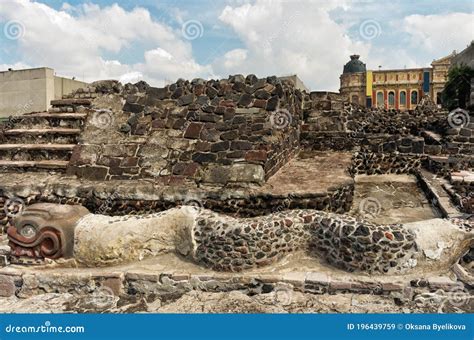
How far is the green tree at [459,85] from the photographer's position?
20422 millimetres

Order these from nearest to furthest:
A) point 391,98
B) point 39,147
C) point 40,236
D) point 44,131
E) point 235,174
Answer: point 40,236
point 235,174
point 39,147
point 44,131
point 391,98

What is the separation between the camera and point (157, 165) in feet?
19.1

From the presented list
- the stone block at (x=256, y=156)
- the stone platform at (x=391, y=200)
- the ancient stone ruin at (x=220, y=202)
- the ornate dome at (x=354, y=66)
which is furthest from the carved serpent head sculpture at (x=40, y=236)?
the ornate dome at (x=354, y=66)

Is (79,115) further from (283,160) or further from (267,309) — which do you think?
(267,309)

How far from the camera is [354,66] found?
5425cm

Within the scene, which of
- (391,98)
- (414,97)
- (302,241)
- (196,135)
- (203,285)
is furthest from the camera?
(391,98)

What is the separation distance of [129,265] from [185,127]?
2.72m

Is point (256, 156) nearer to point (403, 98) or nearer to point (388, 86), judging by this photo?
point (388, 86)
